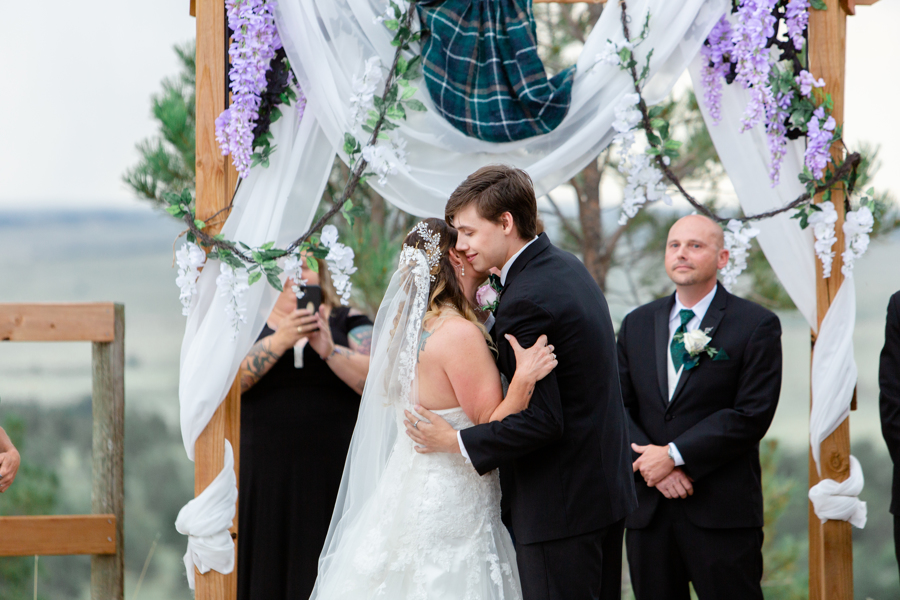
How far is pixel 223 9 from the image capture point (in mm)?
2678

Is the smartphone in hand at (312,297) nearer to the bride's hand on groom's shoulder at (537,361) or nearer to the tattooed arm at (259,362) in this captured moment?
the tattooed arm at (259,362)

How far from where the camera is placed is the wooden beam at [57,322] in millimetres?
2924

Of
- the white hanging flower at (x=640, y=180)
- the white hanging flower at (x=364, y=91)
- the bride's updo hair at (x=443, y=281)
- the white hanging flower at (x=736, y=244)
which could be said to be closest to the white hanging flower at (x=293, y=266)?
the white hanging flower at (x=364, y=91)

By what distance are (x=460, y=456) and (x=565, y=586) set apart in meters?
0.45

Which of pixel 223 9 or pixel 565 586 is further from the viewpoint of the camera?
pixel 223 9

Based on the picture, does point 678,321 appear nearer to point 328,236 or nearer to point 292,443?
point 328,236

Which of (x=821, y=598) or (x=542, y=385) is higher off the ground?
(x=542, y=385)

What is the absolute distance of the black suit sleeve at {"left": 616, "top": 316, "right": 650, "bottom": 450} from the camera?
2.81 m

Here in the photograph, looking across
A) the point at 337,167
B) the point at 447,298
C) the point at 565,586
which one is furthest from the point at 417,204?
the point at 337,167

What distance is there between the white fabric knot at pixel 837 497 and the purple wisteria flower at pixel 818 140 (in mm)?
1140

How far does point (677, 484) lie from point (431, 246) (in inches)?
50.9

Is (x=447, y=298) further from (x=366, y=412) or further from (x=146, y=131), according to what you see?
(x=146, y=131)

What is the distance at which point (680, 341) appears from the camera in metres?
2.81

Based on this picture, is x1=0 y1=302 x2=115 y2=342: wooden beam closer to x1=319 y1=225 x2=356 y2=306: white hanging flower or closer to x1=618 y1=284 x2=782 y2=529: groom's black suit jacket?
x1=319 y1=225 x2=356 y2=306: white hanging flower
